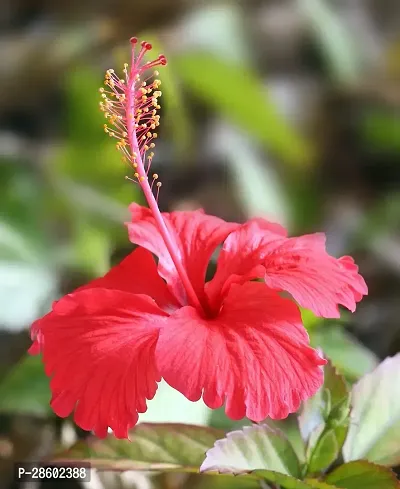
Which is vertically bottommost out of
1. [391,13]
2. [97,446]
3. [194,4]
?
[97,446]

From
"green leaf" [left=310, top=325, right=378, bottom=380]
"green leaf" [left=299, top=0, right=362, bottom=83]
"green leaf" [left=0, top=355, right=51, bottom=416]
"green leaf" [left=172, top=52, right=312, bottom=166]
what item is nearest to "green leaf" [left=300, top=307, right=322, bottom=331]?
"green leaf" [left=310, top=325, right=378, bottom=380]

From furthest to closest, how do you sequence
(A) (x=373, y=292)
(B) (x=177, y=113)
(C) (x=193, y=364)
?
(B) (x=177, y=113), (A) (x=373, y=292), (C) (x=193, y=364)

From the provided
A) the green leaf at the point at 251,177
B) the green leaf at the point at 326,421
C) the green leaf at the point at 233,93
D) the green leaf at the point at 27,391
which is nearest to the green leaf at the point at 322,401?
the green leaf at the point at 326,421

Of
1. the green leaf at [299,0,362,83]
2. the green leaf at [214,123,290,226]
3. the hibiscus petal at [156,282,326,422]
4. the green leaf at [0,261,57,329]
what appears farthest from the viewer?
the green leaf at [299,0,362,83]

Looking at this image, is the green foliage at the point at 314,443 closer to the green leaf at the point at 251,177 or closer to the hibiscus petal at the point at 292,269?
the hibiscus petal at the point at 292,269

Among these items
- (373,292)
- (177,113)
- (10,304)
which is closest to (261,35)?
(177,113)

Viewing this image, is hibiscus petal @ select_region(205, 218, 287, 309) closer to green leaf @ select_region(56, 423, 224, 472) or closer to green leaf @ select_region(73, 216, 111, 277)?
green leaf @ select_region(56, 423, 224, 472)

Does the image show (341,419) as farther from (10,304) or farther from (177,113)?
(177,113)

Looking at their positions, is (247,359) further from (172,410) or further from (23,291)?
(23,291)

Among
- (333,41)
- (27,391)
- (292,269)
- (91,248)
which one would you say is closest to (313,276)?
(292,269)
